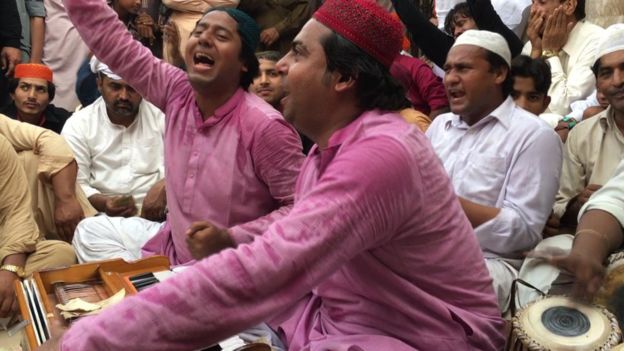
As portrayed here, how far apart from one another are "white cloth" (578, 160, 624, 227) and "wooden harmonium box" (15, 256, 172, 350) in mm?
1673

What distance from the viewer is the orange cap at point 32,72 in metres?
5.95

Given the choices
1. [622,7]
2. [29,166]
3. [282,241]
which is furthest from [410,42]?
[282,241]

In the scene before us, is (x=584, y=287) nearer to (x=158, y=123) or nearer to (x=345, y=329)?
(x=345, y=329)

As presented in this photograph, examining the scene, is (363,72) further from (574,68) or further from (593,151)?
(574,68)

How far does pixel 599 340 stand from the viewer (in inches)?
81.6

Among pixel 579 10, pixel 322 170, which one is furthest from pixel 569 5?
pixel 322 170

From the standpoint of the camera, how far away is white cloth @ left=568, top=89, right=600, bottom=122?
479 cm

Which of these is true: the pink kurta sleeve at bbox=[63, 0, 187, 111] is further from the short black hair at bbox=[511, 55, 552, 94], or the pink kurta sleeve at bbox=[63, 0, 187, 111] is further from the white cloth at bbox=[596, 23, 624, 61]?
the white cloth at bbox=[596, 23, 624, 61]

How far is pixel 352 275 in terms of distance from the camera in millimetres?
2027

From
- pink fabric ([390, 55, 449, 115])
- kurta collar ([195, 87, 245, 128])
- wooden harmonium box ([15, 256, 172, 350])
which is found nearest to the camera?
wooden harmonium box ([15, 256, 172, 350])

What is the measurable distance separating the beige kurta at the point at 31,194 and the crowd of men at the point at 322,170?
0.6 inches

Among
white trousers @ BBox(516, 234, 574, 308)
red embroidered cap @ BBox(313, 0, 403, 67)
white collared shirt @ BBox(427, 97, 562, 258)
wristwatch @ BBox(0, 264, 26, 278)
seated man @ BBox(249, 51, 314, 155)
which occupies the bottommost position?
wristwatch @ BBox(0, 264, 26, 278)

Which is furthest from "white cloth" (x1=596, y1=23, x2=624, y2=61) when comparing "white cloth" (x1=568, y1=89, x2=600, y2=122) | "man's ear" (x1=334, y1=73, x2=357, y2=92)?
"man's ear" (x1=334, y1=73, x2=357, y2=92)

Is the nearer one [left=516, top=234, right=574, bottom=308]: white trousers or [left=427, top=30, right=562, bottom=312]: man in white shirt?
[left=516, top=234, right=574, bottom=308]: white trousers
